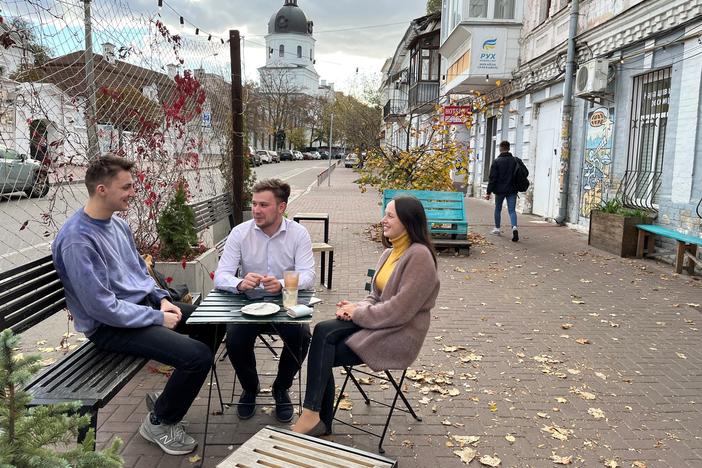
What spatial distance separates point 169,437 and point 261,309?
92 centimetres

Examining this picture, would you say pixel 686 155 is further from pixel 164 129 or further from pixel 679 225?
pixel 164 129

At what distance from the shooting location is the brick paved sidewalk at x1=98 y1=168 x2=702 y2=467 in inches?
138

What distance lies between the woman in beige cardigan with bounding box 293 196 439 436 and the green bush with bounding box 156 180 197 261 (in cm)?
227

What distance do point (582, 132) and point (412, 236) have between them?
1069cm

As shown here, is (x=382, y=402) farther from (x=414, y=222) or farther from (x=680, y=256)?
(x=680, y=256)

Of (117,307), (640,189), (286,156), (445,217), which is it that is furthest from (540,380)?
(286,156)

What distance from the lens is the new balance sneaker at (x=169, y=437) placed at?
3.33 meters

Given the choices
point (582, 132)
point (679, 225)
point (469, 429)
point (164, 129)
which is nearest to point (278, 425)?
point (469, 429)

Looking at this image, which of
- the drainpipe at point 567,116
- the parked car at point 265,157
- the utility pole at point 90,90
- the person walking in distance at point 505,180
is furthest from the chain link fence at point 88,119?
the parked car at point 265,157

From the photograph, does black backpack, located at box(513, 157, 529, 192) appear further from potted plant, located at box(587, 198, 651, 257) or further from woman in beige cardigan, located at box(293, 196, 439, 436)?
woman in beige cardigan, located at box(293, 196, 439, 436)

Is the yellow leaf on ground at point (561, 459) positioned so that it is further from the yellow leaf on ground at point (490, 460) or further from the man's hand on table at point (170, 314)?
the man's hand on table at point (170, 314)

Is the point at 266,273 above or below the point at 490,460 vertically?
above

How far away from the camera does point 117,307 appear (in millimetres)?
3174

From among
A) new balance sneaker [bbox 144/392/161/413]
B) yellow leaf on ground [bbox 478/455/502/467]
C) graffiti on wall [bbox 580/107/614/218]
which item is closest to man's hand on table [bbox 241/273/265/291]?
new balance sneaker [bbox 144/392/161/413]
